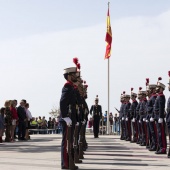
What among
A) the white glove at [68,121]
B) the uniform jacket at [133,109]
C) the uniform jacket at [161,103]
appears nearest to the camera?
the white glove at [68,121]

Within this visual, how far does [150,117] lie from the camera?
46.7 feet

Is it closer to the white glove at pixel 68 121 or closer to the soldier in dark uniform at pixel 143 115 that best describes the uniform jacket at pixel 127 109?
the soldier in dark uniform at pixel 143 115

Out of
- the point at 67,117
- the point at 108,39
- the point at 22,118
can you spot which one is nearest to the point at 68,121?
the point at 67,117

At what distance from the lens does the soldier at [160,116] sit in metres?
12.9

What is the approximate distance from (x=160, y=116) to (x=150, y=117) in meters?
1.32

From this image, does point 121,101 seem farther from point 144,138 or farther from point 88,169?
point 88,169

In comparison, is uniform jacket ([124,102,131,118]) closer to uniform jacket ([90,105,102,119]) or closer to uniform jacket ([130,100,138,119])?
uniform jacket ([130,100,138,119])

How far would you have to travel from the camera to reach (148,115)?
47.2ft

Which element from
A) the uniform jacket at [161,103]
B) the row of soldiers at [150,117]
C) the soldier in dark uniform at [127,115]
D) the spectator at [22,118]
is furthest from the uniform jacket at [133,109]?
the spectator at [22,118]

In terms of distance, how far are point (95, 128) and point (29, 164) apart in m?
14.8

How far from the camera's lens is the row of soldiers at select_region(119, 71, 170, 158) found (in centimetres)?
1301

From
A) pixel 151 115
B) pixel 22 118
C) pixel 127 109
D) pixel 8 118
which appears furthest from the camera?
pixel 22 118

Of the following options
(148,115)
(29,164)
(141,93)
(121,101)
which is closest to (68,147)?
(29,164)

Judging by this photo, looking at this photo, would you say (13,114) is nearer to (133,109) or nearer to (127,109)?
(127,109)
